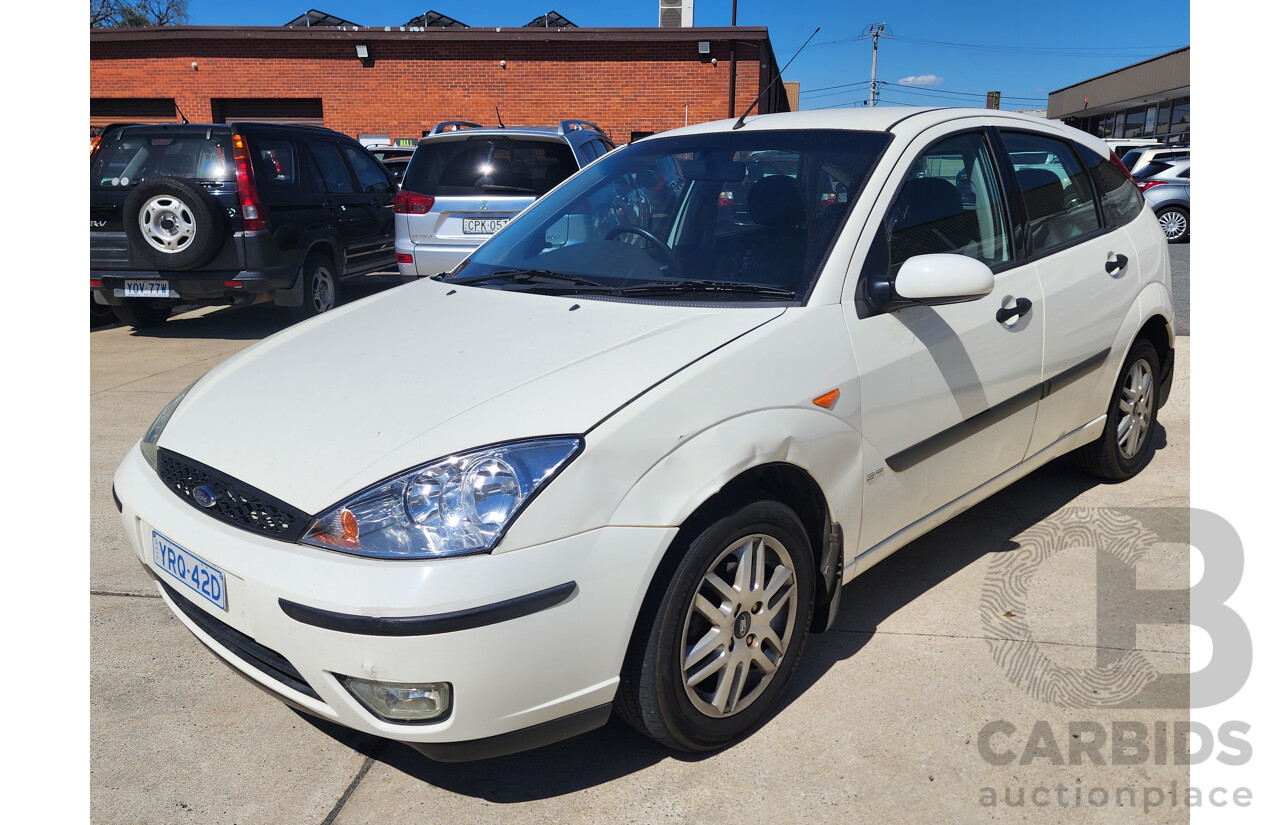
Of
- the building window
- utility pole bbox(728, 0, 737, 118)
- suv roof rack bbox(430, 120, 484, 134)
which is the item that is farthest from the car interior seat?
the building window

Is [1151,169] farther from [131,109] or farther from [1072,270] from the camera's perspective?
[131,109]

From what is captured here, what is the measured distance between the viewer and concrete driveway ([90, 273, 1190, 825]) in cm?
237

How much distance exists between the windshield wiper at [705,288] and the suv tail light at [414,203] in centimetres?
547

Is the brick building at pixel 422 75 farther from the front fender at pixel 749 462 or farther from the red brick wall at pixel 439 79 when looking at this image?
the front fender at pixel 749 462

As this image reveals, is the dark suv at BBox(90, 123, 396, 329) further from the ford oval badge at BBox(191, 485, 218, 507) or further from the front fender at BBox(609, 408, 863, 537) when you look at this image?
the front fender at BBox(609, 408, 863, 537)

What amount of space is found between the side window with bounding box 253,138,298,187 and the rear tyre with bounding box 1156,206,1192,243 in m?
14.3

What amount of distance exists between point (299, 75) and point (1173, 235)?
2081 cm

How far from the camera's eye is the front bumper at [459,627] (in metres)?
1.99

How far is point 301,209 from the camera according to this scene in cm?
823

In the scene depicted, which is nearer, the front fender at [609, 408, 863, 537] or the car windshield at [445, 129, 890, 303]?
the front fender at [609, 408, 863, 537]

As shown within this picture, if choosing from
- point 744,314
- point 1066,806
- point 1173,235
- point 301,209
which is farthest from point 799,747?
point 1173,235

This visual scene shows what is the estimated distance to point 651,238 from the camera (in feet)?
10.6

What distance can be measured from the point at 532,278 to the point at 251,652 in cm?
151

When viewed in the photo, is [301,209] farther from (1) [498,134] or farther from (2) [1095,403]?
(2) [1095,403]
